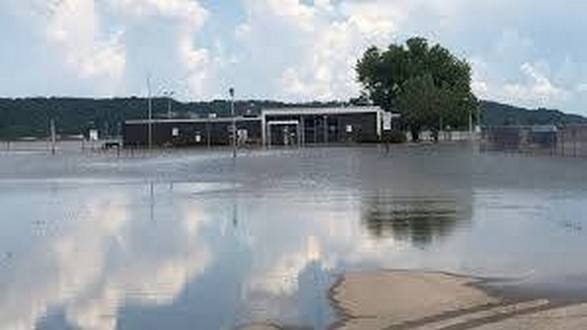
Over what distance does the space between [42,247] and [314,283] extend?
20.1ft

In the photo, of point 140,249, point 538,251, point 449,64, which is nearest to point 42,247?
point 140,249

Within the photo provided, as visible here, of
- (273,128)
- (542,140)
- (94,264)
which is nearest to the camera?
(94,264)

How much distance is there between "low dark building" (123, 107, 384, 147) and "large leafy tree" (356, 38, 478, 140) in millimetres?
5094

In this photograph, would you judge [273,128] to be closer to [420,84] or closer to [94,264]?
[420,84]

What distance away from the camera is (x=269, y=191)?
33.0m

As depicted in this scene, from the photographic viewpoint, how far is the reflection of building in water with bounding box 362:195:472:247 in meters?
18.9

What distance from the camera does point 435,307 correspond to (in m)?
11.3

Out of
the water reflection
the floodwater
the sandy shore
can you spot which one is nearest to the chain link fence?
the floodwater

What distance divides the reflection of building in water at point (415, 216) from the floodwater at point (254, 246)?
0.04 metres

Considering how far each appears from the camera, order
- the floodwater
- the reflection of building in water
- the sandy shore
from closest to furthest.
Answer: the sandy shore < the floodwater < the reflection of building in water

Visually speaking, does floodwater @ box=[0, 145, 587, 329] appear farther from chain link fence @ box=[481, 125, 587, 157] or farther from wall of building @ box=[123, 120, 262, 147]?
wall of building @ box=[123, 120, 262, 147]

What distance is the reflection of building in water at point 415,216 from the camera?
18.9 m

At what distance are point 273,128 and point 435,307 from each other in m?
129

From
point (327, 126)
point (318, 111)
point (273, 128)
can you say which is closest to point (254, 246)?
point (318, 111)
